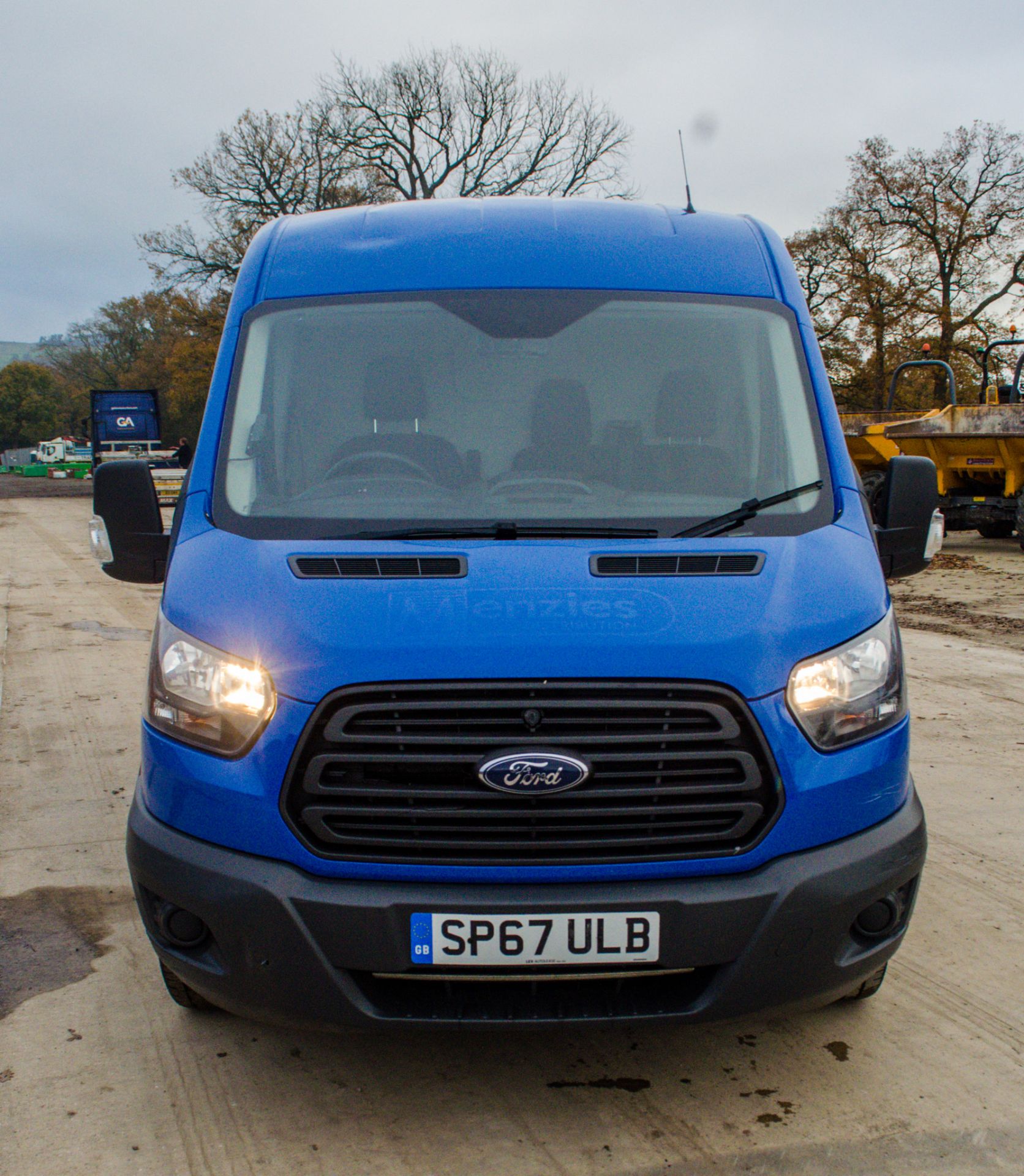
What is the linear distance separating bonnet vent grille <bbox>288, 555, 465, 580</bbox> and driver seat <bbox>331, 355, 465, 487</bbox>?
51cm

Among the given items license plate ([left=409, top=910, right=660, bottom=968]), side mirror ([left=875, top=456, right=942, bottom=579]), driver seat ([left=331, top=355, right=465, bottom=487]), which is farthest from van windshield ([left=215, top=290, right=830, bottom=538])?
license plate ([left=409, top=910, right=660, bottom=968])

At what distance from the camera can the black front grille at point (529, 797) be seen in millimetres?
2535

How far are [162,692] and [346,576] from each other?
52 cm

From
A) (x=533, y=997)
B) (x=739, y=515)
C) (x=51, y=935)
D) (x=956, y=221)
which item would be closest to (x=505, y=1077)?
(x=533, y=997)

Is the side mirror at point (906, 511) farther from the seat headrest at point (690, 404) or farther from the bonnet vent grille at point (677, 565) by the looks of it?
the bonnet vent grille at point (677, 565)

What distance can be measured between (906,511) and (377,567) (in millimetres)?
1672

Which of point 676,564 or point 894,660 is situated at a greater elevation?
point 676,564

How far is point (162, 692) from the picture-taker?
2809 millimetres

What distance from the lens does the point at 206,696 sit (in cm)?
271

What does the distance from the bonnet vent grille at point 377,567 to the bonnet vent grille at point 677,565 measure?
0.35 metres

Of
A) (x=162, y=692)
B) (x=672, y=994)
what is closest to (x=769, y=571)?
(x=672, y=994)

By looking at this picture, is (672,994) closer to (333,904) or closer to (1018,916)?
(333,904)

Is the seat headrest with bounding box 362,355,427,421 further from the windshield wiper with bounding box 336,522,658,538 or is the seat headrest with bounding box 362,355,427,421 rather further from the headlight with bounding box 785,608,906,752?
the headlight with bounding box 785,608,906,752

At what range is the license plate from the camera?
2.50m
